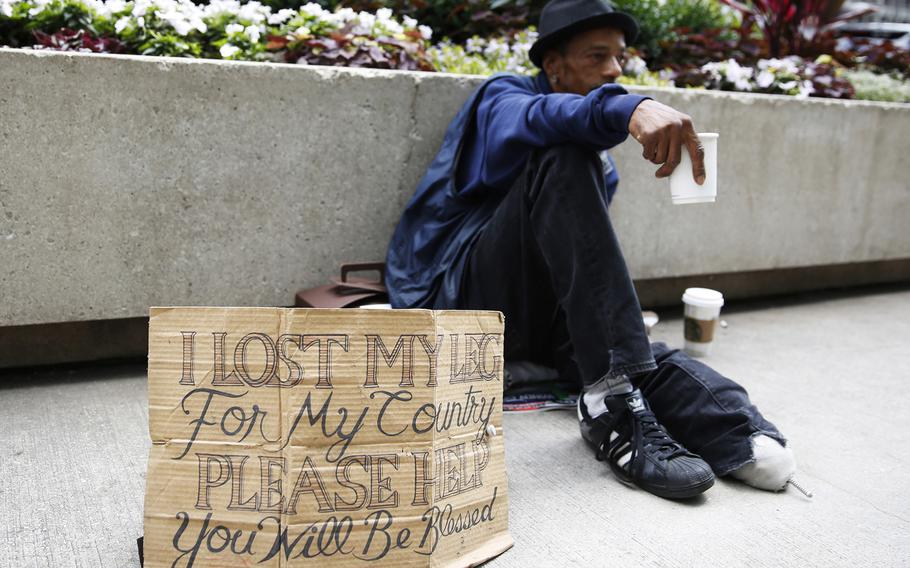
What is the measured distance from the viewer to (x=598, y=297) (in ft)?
6.67

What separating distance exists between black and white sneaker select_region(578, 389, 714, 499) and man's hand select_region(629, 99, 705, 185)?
0.64 meters

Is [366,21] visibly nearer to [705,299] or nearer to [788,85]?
[705,299]

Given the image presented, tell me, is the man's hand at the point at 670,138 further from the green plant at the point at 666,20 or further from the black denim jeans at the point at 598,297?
the green plant at the point at 666,20

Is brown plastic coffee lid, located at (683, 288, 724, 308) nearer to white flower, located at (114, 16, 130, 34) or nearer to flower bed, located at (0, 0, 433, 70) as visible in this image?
flower bed, located at (0, 0, 433, 70)

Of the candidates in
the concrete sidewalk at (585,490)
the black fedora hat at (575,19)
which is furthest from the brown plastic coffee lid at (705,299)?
the black fedora hat at (575,19)

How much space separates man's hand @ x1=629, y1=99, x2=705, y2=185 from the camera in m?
1.81

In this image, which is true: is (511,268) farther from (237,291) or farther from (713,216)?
(713,216)

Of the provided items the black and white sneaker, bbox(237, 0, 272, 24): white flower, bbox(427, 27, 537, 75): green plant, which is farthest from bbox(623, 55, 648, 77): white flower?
the black and white sneaker

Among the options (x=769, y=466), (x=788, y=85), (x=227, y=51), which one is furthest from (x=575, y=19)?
(x=788, y=85)

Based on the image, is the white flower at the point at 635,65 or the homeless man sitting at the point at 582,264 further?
the white flower at the point at 635,65

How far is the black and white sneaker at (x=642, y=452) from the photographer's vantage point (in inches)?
74.9

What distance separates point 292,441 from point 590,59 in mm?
1790

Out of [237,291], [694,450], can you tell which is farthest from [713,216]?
[237,291]

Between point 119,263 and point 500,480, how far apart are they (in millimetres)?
1611
